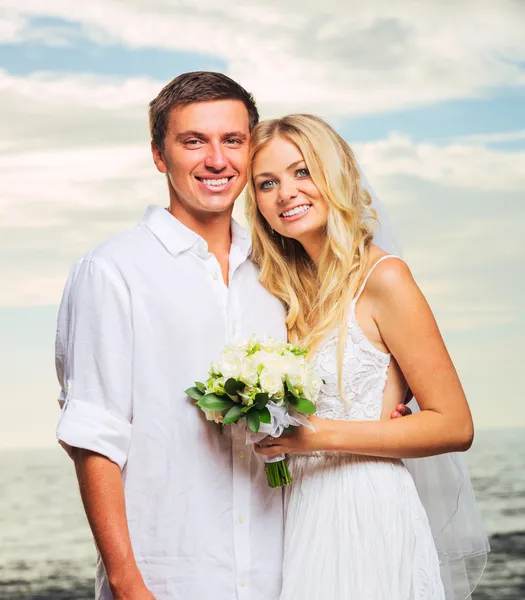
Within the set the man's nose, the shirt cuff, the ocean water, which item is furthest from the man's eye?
the ocean water

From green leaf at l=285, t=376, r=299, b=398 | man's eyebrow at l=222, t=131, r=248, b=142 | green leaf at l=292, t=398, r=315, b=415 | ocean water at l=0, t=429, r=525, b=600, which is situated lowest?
ocean water at l=0, t=429, r=525, b=600

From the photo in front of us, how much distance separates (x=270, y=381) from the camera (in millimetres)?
2793

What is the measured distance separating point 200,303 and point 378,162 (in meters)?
10.5

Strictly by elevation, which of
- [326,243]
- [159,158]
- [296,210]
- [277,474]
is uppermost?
[159,158]

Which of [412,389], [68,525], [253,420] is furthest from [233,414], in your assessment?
[68,525]

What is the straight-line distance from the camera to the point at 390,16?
11.1 metres

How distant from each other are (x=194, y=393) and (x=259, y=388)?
25 cm

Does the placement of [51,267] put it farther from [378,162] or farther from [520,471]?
[520,471]

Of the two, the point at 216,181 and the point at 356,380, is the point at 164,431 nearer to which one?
the point at 356,380

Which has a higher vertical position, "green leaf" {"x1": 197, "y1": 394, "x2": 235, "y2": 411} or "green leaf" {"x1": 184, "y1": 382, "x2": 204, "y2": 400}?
"green leaf" {"x1": 184, "y1": 382, "x2": 204, "y2": 400}

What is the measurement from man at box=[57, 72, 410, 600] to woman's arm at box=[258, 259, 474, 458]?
366 millimetres

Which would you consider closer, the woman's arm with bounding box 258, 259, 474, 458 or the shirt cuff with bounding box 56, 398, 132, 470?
the shirt cuff with bounding box 56, 398, 132, 470

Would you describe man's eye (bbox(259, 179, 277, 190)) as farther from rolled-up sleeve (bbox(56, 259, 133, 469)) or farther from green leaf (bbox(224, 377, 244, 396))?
green leaf (bbox(224, 377, 244, 396))

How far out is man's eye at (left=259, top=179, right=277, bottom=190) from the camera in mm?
3441
